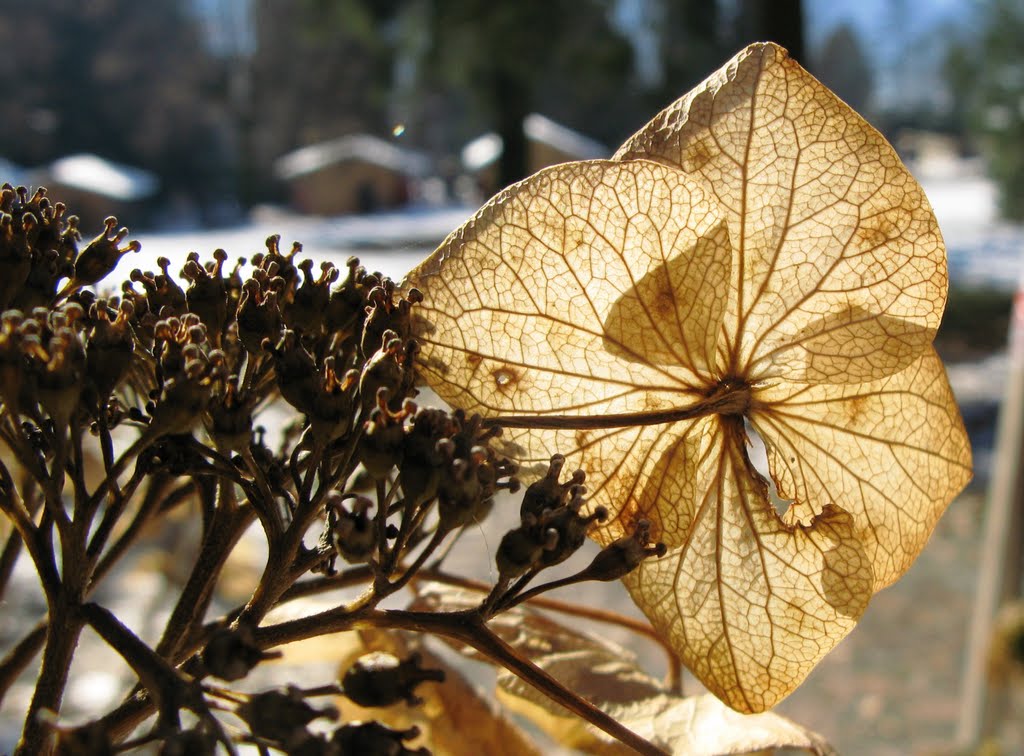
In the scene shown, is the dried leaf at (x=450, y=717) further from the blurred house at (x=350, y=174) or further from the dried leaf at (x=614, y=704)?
the blurred house at (x=350, y=174)

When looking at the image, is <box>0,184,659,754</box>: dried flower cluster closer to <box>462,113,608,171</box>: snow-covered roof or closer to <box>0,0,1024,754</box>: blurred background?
<box>0,0,1024,754</box>: blurred background

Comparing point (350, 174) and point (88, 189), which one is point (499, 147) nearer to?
point (88, 189)

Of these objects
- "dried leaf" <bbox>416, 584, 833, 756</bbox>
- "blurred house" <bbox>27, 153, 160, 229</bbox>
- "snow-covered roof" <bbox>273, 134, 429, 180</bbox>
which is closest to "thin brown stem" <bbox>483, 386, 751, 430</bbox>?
"dried leaf" <bbox>416, 584, 833, 756</bbox>

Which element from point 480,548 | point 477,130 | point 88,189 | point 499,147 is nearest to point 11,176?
point 88,189

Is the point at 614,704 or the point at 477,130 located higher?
the point at 477,130

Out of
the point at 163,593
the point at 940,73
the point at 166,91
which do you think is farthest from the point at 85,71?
the point at 163,593
